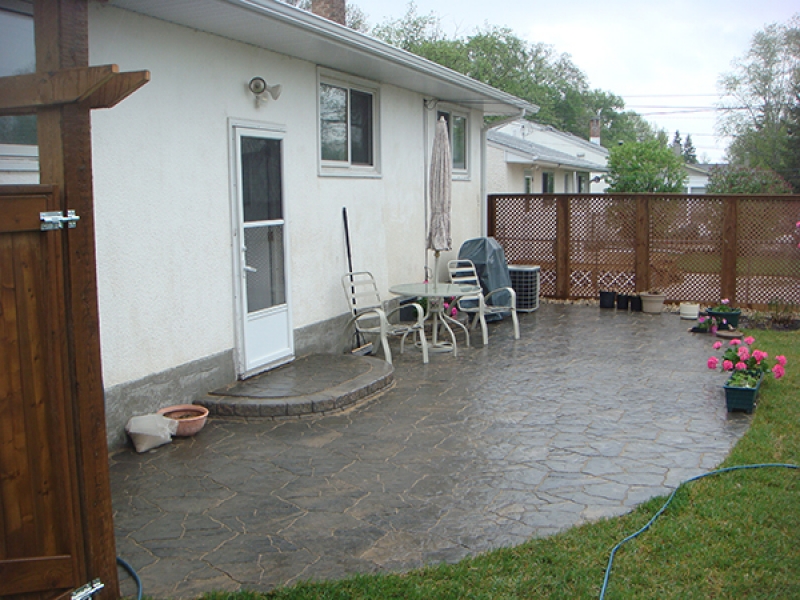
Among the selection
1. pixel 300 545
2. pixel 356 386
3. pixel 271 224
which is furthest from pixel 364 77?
pixel 300 545

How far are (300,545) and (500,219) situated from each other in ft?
31.9

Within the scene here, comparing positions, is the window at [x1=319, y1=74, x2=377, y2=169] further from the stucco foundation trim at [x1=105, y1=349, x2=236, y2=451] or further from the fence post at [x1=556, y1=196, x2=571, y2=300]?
the fence post at [x1=556, y1=196, x2=571, y2=300]

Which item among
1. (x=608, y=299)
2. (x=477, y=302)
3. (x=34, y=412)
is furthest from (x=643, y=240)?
(x=34, y=412)

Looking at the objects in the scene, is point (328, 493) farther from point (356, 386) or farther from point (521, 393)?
point (521, 393)

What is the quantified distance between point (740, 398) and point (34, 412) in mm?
5332

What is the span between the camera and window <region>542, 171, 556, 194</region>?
25094 mm

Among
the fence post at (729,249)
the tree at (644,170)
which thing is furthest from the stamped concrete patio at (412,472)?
the tree at (644,170)

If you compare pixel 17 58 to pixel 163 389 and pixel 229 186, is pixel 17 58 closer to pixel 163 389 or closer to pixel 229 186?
pixel 229 186

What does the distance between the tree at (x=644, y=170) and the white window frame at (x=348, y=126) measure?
18297 millimetres

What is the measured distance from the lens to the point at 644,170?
2627 centimetres

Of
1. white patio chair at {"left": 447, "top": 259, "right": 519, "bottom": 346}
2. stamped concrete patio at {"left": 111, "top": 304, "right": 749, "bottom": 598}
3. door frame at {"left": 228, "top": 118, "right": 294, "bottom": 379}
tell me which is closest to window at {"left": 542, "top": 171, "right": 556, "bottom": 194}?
white patio chair at {"left": 447, "top": 259, "right": 519, "bottom": 346}

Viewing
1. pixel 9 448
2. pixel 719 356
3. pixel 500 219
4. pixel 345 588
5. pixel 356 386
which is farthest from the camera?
pixel 500 219

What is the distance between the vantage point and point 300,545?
3.96 m

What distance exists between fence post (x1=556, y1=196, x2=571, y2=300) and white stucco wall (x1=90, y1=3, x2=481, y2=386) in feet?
16.0
